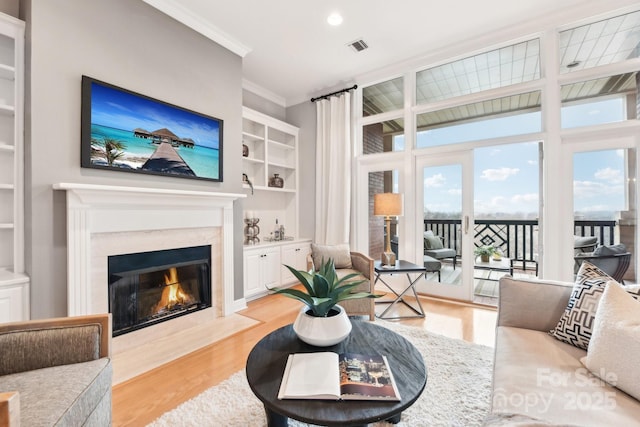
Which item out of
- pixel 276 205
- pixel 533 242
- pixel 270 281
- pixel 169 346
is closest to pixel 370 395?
pixel 169 346

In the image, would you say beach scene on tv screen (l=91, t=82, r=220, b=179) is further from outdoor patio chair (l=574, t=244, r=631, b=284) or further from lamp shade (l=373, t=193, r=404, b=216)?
outdoor patio chair (l=574, t=244, r=631, b=284)

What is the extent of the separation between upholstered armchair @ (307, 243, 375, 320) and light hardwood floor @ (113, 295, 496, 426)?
0.46 m

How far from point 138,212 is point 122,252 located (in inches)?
13.8

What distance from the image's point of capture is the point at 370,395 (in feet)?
3.40

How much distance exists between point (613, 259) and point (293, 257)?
3585 millimetres

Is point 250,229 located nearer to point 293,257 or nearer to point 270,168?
point 293,257

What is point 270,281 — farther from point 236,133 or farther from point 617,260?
point 617,260

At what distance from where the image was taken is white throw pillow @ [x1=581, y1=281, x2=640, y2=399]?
101 cm

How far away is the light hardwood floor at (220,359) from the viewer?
65.7 inches

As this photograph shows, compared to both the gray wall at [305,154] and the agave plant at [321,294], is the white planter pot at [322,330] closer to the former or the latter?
the agave plant at [321,294]

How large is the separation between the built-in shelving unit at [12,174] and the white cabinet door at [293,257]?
8.48 feet

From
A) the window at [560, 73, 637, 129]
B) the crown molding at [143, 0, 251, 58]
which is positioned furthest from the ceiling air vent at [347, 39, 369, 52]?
the window at [560, 73, 637, 129]

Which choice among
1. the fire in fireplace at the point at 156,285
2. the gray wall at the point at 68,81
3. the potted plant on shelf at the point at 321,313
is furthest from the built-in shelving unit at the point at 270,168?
the potted plant on shelf at the point at 321,313

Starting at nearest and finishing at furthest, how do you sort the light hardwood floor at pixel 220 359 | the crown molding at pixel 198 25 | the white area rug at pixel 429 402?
the white area rug at pixel 429 402
the light hardwood floor at pixel 220 359
the crown molding at pixel 198 25
